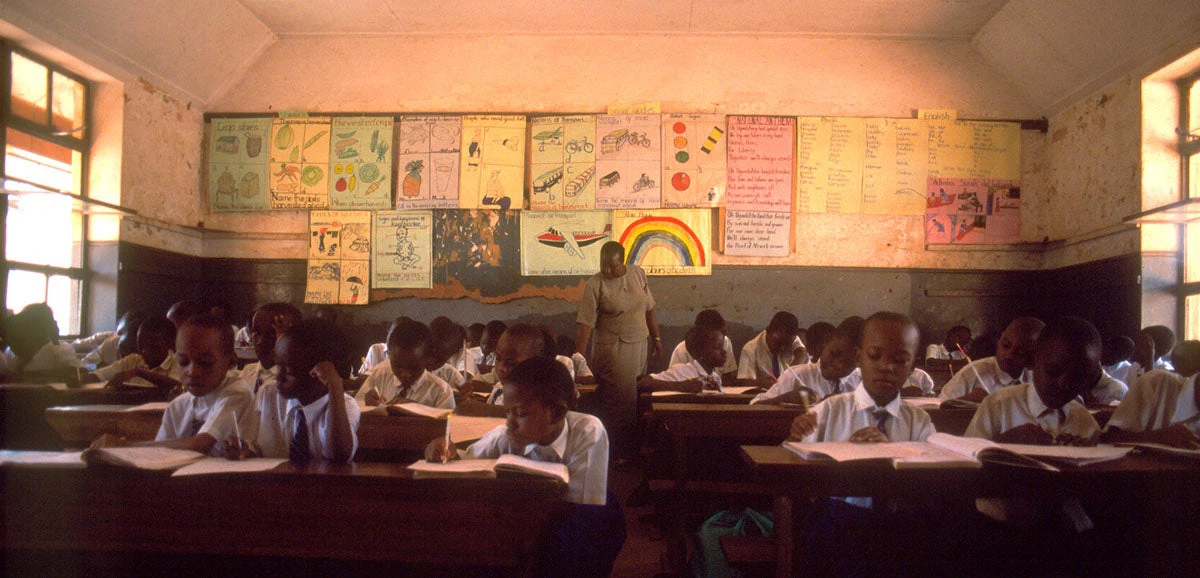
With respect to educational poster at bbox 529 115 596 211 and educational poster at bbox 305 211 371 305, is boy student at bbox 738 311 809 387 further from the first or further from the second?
educational poster at bbox 305 211 371 305

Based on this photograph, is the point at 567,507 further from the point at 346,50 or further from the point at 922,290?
the point at 346,50

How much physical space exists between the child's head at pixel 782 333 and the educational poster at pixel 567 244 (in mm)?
1965

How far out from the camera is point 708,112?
6.19 meters

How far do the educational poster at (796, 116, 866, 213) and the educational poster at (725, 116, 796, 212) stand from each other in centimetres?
9

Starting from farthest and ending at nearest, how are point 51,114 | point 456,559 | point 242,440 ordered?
point 51,114, point 242,440, point 456,559

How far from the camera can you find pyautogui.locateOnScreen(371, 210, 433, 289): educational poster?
6219 millimetres

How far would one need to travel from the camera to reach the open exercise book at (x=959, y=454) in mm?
1420

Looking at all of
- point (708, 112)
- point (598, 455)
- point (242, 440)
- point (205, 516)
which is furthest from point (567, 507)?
point (708, 112)

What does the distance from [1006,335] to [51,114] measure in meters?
6.16

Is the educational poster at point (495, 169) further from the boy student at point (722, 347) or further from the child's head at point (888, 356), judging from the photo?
the child's head at point (888, 356)

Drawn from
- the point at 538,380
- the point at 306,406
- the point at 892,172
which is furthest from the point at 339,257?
the point at 538,380

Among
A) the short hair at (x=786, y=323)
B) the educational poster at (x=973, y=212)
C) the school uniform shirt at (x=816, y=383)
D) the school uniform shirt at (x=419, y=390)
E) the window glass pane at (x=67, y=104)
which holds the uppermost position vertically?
the window glass pane at (x=67, y=104)

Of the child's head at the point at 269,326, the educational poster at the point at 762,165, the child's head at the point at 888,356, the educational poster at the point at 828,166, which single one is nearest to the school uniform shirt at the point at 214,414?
the child's head at the point at 269,326

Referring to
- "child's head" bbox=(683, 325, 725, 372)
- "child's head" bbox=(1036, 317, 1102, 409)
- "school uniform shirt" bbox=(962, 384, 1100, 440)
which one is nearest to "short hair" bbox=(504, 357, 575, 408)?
"school uniform shirt" bbox=(962, 384, 1100, 440)
